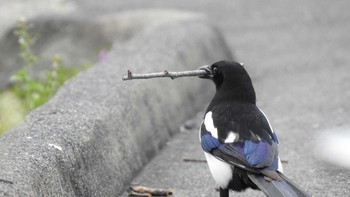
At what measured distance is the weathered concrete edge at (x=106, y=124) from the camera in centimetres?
359

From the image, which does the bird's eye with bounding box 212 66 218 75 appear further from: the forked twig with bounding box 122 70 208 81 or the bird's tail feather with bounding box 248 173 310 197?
the bird's tail feather with bounding box 248 173 310 197

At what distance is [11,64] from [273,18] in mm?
3327

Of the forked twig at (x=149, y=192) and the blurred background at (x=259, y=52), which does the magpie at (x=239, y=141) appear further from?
the blurred background at (x=259, y=52)

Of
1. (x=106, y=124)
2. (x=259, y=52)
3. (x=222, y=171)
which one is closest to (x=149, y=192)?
(x=106, y=124)

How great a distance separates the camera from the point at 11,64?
7840 millimetres

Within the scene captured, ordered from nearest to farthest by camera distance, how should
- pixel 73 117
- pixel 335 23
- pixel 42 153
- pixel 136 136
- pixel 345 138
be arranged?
pixel 42 153, pixel 73 117, pixel 136 136, pixel 345 138, pixel 335 23

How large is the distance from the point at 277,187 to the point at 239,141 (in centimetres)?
33

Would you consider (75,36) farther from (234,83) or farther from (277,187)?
(277,187)

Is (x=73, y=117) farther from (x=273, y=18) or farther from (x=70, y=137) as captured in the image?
(x=273, y=18)

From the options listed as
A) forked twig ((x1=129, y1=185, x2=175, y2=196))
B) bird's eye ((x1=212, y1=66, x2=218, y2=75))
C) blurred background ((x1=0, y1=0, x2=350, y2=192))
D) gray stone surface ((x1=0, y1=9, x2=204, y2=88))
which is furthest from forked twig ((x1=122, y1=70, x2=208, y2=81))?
gray stone surface ((x1=0, y1=9, x2=204, y2=88))

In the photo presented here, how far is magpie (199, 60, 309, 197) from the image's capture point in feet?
11.8

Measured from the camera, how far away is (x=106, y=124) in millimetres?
4355

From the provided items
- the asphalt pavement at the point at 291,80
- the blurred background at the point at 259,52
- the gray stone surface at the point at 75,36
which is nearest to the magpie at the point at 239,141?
the asphalt pavement at the point at 291,80

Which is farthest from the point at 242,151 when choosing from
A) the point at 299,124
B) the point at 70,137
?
the point at 299,124
